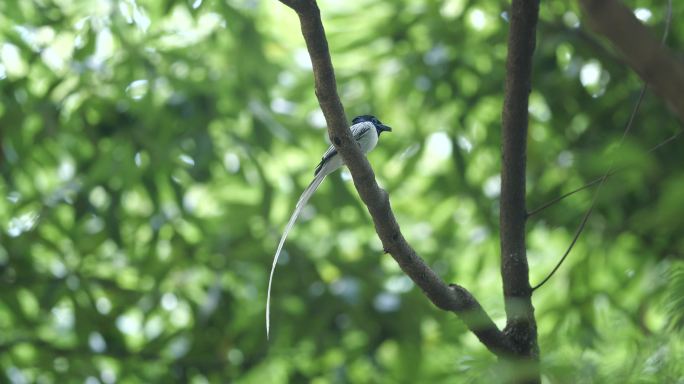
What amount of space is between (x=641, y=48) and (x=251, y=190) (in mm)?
5120

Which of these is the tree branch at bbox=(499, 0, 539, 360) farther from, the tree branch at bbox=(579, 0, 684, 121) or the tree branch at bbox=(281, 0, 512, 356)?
the tree branch at bbox=(579, 0, 684, 121)

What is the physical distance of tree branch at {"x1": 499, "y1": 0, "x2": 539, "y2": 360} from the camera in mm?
2902

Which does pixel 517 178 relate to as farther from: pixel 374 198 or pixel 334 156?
pixel 334 156

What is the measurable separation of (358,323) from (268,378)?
0.79m

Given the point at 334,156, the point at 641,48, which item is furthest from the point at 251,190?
the point at 641,48

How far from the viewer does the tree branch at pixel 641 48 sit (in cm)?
135

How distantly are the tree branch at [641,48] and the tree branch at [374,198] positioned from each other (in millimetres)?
1148

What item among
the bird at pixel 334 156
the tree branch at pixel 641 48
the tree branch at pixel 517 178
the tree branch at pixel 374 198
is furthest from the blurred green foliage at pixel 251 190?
the tree branch at pixel 641 48

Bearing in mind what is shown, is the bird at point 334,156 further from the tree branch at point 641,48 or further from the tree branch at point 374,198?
the tree branch at point 641,48

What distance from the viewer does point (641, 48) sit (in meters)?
1.40

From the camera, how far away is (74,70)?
5754 millimetres

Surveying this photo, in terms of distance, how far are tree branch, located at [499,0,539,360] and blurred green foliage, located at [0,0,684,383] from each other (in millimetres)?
2013

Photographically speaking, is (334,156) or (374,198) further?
(334,156)

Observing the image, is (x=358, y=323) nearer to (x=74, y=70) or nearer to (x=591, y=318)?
(x=591, y=318)
